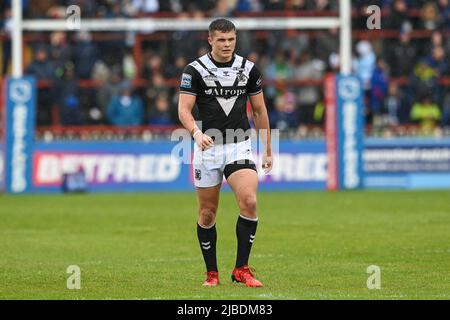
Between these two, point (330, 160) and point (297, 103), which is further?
point (297, 103)

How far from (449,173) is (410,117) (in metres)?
2.15

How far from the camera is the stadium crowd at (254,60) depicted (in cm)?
2844

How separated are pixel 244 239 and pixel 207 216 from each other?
432 mm

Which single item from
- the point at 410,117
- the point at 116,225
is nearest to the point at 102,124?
the point at 410,117

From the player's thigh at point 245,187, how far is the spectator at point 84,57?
17836mm

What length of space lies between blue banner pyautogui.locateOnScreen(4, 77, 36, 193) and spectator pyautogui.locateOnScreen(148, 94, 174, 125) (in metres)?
3.23

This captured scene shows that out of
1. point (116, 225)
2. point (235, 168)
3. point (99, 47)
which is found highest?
point (99, 47)

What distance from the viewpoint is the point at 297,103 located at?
29.2 meters

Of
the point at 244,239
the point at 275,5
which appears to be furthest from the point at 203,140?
the point at 275,5

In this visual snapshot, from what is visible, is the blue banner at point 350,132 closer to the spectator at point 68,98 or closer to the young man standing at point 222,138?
the spectator at point 68,98

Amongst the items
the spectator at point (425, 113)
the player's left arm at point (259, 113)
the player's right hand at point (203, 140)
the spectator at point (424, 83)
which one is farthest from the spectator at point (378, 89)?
the player's right hand at point (203, 140)

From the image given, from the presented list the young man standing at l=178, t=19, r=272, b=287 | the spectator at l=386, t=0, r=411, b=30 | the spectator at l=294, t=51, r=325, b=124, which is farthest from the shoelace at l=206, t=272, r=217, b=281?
the spectator at l=386, t=0, r=411, b=30
